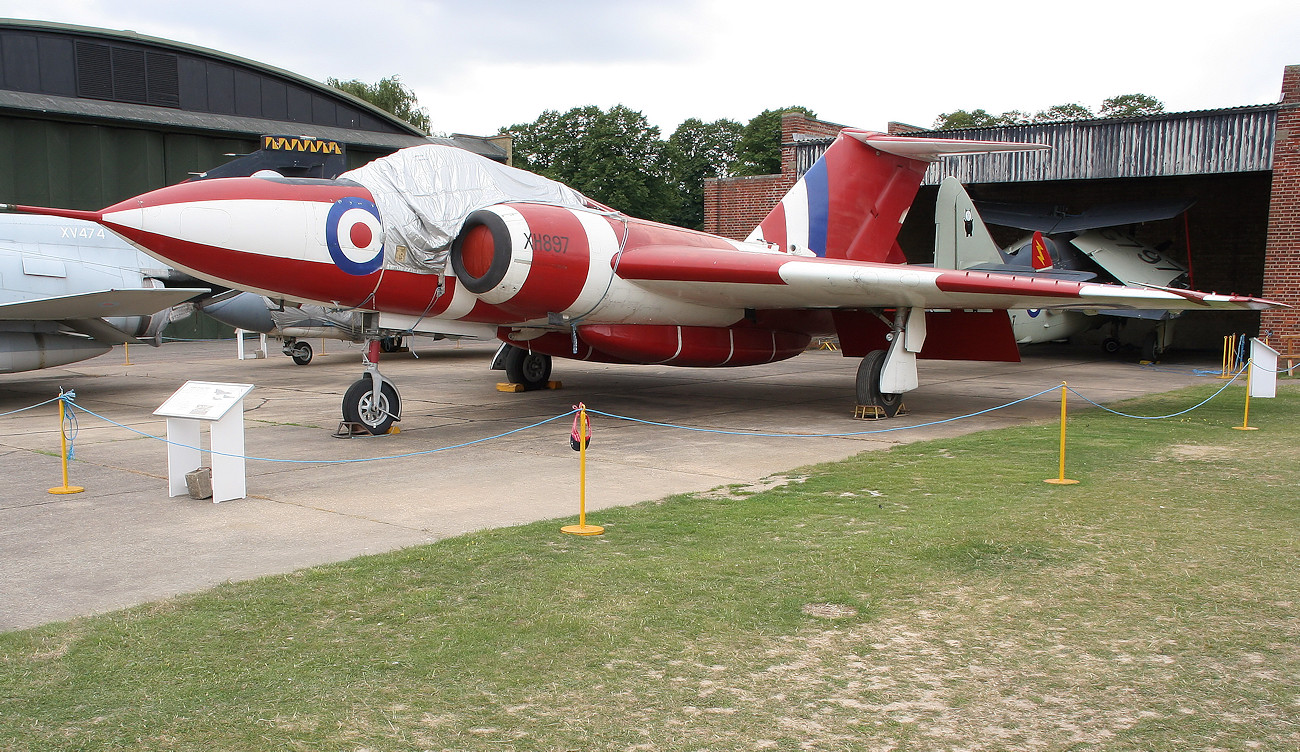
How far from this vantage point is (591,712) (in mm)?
3748

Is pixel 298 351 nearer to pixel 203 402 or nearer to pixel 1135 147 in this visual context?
pixel 203 402

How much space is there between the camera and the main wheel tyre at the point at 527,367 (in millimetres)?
15477

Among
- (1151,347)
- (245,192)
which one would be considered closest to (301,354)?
(245,192)

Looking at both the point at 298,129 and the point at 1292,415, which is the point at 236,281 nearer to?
the point at 1292,415

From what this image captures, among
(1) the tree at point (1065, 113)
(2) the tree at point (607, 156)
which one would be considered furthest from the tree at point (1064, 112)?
(2) the tree at point (607, 156)

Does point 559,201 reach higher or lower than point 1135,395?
higher

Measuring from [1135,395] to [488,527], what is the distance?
1280 centimetres

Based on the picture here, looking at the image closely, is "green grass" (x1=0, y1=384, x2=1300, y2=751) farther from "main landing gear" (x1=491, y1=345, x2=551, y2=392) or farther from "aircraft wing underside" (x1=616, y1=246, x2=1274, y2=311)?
"main landing gear" (x1=491, y1=345, x2=551, y2=392)

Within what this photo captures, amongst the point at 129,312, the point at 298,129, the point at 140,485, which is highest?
the point at 298,129

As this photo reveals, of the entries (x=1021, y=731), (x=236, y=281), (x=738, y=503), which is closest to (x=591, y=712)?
(x=1021, y=731)

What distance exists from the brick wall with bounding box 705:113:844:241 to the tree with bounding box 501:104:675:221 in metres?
31.0

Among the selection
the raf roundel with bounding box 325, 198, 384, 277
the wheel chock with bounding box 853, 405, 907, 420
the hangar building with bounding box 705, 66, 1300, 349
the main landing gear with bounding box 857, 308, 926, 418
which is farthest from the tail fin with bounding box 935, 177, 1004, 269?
the raf roundel with bounding box 325, 198, 384, 277

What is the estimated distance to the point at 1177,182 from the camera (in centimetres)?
2903

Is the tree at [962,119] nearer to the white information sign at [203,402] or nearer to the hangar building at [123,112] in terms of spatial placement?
the hangar building at [123,112]
